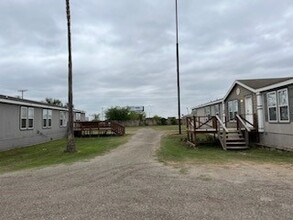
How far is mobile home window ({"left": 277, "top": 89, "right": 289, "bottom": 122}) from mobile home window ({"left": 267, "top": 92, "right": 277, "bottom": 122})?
0.45 meters

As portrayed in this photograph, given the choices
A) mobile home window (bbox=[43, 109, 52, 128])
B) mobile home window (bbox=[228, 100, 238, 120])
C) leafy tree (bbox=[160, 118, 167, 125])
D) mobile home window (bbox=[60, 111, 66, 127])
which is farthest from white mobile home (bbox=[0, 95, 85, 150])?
leafy tree (bbox=[160, 118, 167, 125])

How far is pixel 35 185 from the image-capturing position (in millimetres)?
8109

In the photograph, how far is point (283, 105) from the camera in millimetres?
15273

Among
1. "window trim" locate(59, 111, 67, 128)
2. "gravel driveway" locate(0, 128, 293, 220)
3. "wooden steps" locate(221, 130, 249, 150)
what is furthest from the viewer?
"window trim" locate(59, 111, 67, 128)

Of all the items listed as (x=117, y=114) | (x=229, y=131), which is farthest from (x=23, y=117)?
(x=117, y=114)

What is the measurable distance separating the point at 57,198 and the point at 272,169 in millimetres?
6327

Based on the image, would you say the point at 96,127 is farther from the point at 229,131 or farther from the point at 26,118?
the point at 229,131

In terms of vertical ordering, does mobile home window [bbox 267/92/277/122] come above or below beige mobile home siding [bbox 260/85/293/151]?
above

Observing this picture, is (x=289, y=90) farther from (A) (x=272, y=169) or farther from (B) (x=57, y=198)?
(B) (x=57, y=198)

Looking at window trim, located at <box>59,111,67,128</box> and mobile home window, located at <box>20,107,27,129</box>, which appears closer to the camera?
mobile home window, located at <box>20,107,27,129</box>

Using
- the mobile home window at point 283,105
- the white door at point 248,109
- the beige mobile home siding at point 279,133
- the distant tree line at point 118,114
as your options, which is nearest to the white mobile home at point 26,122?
the white door at point 248,109

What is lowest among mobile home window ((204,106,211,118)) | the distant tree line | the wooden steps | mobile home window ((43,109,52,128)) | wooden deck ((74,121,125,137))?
the wooden steps

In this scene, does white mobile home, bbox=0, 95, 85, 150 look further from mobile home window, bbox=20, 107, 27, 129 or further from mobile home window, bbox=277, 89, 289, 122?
mobile home window, bbox=277, 89, 289, 122

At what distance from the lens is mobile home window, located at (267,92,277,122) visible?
634 inches
